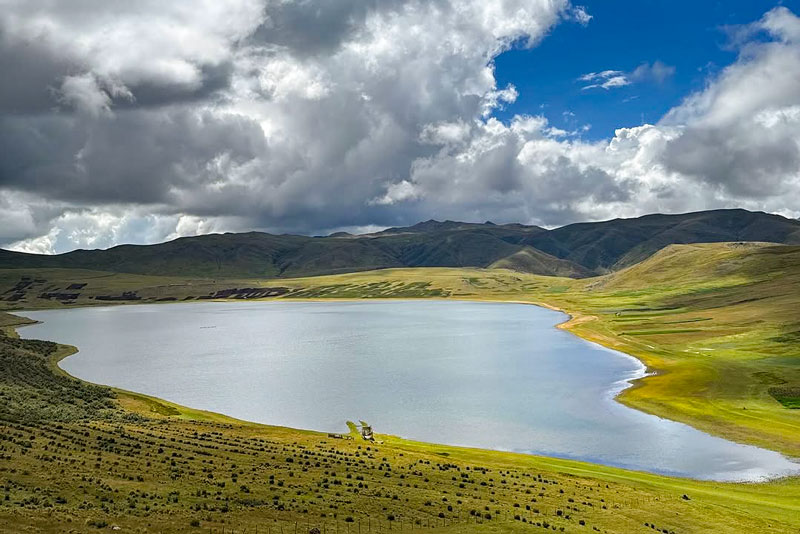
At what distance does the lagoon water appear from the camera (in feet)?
220

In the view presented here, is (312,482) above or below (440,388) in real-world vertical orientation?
above

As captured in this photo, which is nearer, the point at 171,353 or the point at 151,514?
the point at 151,514

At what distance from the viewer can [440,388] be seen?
99125 mm

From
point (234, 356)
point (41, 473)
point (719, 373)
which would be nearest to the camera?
point (41, 473)

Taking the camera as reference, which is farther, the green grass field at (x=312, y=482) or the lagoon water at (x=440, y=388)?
the lagoon water at (x=440, y=388)

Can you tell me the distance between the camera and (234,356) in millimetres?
140000

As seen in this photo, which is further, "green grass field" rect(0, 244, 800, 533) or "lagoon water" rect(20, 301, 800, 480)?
"lagoon water" rect(20, 301, 800, 480)

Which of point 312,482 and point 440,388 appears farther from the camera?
point 440,388

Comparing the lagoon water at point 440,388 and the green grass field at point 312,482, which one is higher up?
the green grass field at point 312,482

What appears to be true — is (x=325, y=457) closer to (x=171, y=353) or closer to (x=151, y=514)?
(x=151, y=514)

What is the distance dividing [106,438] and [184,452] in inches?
341

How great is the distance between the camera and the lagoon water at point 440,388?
66925 mm

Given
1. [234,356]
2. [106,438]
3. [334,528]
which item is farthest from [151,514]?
[234,356]

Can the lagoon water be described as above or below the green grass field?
below
